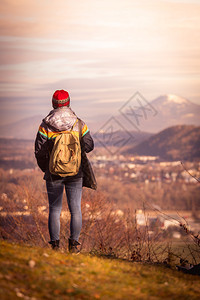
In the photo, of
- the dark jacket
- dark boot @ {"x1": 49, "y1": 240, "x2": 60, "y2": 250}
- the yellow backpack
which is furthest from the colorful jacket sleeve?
dark boot @ {"x1": 49, "y1": 240, "x2": 60, "y2": 250}

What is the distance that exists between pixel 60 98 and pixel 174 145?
432 ft

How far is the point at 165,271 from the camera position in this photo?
5234 mm

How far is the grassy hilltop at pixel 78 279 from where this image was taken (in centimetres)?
364

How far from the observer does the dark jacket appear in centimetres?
519

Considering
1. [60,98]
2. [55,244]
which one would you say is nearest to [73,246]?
[55,244]

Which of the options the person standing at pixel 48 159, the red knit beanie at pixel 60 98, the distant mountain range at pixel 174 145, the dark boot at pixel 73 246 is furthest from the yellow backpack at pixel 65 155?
the distant mountain range at pixel 174 145

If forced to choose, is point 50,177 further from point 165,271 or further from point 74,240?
point 165,271

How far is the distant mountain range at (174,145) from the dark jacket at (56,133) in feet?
357

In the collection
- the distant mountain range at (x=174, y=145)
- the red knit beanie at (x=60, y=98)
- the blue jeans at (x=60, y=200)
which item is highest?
the red knit beanie at (x=60, y=98)

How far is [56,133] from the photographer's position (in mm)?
5242

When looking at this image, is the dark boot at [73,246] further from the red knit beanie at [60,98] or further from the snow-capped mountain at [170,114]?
the snow-capped mountain at [170,114]

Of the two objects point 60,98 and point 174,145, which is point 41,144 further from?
point 174,145

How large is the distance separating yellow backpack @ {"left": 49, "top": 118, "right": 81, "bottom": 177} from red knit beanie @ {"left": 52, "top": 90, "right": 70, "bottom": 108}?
357mm

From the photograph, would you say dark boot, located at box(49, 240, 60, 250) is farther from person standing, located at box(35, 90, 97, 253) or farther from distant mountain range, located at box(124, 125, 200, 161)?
distant mountain range, located at box(124, 125, 200, 161)
